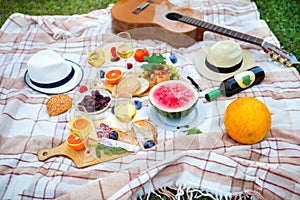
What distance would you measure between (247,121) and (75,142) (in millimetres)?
889

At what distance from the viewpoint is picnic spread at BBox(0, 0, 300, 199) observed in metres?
1.79

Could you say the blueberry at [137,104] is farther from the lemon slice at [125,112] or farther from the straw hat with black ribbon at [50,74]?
Result: the straw hat with black ribbon at [50,74]

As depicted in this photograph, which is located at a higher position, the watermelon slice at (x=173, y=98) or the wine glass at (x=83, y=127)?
the watermelon slice at (x=173, y=98)

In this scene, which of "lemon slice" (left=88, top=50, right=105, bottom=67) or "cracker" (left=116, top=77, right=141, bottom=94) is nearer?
"cracker" (left=116, top=77, right=141, bottom=94)

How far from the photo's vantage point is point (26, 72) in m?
→ 2.49

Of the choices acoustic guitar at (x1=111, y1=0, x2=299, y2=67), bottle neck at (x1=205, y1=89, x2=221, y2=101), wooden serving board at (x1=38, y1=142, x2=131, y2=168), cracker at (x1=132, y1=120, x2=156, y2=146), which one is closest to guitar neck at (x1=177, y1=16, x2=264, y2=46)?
acoustic guitar at (x1=111, y1=0, x2=299, y2=67)

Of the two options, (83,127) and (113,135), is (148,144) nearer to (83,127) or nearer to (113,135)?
(113,135)

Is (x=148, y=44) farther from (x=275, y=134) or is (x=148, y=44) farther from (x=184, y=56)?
(x=275, y=134)

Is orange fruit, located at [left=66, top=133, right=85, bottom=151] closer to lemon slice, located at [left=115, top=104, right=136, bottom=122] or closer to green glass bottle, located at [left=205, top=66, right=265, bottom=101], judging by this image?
lemon slice, located at [left=115, top=104, right=136, bottom=122]

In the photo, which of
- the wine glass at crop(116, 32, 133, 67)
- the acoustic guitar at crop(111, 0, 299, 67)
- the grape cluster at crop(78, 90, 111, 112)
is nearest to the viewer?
the grape cluster at crop(78, 90, 111, 112)

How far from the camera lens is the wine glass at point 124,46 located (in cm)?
238

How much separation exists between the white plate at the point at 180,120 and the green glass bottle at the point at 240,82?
0.20 meters

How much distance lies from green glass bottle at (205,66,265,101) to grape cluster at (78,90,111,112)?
0.62 meters

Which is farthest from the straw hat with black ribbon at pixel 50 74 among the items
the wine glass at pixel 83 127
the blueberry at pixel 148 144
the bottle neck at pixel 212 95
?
the bottle neck at pixel 212 95
